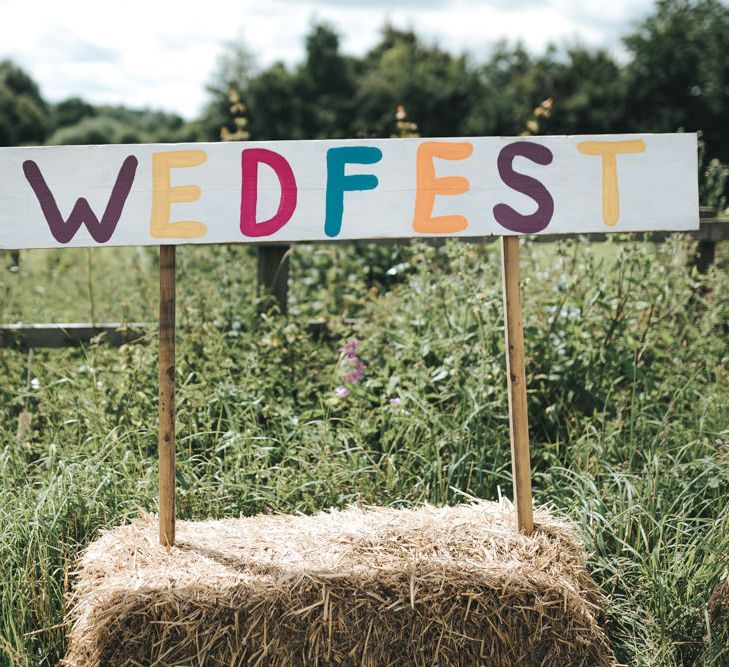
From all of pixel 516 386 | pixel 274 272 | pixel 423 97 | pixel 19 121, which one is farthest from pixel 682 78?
pixel 19 121

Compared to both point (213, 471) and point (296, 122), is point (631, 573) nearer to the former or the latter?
point (213, 471)

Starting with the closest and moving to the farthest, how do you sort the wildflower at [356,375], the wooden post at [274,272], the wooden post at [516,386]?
the wooden post at [516,386] → the wildflower at [356,375] → the wooden post at [274,272]

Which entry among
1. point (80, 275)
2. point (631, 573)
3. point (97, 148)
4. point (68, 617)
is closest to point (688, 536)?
point (631, 573)

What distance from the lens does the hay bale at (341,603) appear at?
2.02m

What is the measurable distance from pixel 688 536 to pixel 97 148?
2306mm

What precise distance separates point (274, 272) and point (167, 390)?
1.76 m

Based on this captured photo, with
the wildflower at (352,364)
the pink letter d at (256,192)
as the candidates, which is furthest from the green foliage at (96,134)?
the pink letter d at (256,192)

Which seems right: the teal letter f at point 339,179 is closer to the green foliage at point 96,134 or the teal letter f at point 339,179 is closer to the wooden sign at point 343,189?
the wooden sign at point 343,189

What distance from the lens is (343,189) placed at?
227 centimetres

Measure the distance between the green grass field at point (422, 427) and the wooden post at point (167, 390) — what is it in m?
0.41

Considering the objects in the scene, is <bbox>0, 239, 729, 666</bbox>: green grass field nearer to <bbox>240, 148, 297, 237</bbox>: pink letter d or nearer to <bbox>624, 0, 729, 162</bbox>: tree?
<bbox>240, 148, 297, 237</bbox>: pink letter d

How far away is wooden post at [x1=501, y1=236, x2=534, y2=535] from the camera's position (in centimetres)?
235

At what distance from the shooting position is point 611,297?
3.50 meters

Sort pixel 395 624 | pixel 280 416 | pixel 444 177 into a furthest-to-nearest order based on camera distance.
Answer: pixel 280 416 < pixel 444 177 < pixel 395 624
